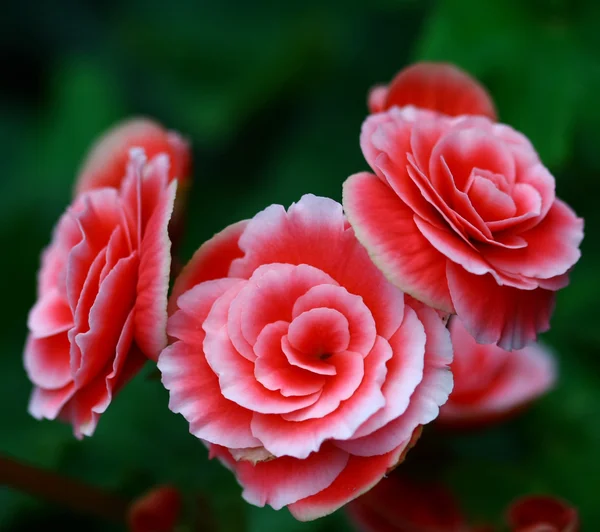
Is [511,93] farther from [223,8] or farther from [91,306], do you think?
[223,8]

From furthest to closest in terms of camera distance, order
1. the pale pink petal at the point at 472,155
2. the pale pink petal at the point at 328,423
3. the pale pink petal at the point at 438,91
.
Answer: the pale pink petal at the point at 438,91
the pale pink petal at the point at 472,155
the pale pink petal at the point at 328,423

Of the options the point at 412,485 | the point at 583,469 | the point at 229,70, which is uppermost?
the point at 229,70

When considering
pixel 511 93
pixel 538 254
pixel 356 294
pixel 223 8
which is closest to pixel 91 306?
pixel 356 294

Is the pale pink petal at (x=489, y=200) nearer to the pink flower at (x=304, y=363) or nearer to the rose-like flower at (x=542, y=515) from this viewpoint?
the pink flower at (x=304, y=363)

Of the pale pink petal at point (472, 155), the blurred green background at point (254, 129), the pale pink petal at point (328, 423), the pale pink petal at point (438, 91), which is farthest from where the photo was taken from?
the blurred green background at point (254, 129)

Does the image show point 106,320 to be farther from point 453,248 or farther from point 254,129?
point 254,129

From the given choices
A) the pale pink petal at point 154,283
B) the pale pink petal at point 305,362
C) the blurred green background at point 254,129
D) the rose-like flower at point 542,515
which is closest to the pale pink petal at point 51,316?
the pale pink petal at point 154,283
